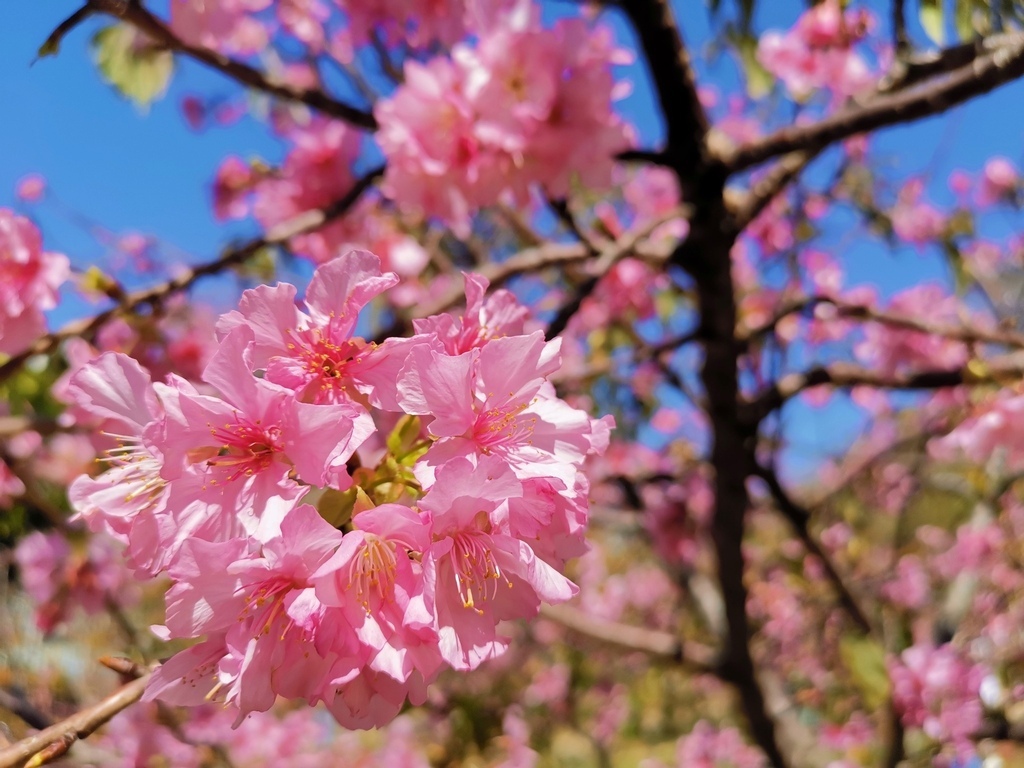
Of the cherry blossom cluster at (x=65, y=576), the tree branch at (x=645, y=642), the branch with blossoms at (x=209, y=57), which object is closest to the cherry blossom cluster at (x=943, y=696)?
the tree branch at (x=645, y=642)

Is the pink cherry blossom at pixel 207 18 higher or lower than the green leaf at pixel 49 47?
higher

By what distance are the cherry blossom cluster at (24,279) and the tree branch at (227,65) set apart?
0.38 meters

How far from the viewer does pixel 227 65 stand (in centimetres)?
107

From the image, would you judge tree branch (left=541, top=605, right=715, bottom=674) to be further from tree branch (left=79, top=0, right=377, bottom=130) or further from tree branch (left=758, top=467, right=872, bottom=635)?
tree branch (left=79, top=0, right=377, bottom=130)

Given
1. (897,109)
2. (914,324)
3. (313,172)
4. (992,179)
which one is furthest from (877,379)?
(992,179)

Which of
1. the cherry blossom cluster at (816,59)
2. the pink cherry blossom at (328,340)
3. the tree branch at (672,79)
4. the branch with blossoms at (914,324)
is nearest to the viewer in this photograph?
the pink cherry blossom at (328,340)

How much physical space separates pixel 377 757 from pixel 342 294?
5677 millimetres

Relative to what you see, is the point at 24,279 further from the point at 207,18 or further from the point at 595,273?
the point at 595,273

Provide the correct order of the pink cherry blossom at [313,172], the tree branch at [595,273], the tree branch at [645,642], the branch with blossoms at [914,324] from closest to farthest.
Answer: the tree branch at [595,273]
the branch with blossoms at [914,324]
the pink cherry blossom at [313,172]
the tree branch at [645,642]

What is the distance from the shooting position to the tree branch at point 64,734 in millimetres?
522

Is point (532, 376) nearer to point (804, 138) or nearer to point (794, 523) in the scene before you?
point (804, 138)

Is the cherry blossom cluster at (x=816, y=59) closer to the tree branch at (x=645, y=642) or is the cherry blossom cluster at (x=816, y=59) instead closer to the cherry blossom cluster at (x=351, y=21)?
the cherry blossom cluster at (x=351, y=21)

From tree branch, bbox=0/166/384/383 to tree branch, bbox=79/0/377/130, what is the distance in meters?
0.15

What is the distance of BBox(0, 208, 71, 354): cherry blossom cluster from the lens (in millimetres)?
999
